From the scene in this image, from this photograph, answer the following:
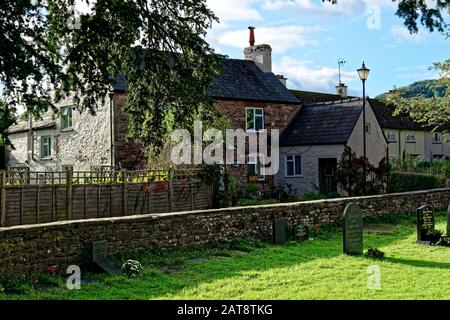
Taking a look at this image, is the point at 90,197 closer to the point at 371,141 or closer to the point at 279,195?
the point at 279,195

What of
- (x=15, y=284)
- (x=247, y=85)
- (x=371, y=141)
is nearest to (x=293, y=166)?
(x=371, y=141)

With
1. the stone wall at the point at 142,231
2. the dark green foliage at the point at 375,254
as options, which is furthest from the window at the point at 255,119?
the dark green foliage at the point at 375,254

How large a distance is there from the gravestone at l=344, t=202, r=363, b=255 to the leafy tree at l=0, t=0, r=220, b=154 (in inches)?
170

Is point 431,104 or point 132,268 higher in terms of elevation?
point 431,104

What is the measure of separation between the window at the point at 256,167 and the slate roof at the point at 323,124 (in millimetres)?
1890

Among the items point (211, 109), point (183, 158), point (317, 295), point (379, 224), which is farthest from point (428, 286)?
point (183, 158)

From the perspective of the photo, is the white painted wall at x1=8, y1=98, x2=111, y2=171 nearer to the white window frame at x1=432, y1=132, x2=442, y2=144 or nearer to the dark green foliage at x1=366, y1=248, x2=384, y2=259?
the dark green foliage at x1=366, y1=248, x2=384, y2=259

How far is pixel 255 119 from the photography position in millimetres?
33812

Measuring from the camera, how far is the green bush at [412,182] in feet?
109

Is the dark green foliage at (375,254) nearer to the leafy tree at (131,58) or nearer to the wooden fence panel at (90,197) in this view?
the leafy tree at (131,58)

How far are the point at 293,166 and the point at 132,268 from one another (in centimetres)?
2413

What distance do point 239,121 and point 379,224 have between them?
1447cm

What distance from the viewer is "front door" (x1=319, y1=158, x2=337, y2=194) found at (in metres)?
32.1

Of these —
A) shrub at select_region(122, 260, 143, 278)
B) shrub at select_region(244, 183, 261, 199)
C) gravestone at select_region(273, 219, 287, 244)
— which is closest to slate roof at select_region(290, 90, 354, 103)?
shrub at select_region(244, 183, 261, 199)
